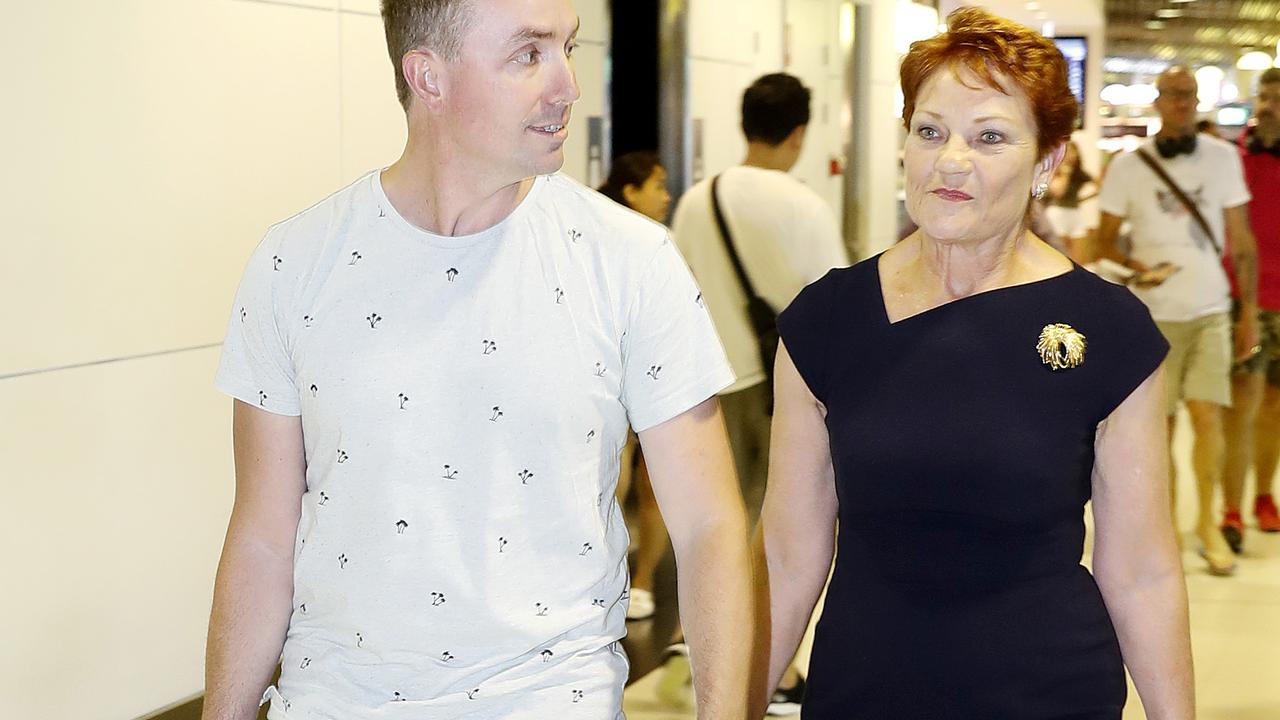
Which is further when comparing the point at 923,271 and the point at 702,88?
the point at 702,88

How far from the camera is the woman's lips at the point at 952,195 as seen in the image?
2.13 metres

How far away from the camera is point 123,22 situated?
3990 millimetres

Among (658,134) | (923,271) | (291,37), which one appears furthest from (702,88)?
(923,271)

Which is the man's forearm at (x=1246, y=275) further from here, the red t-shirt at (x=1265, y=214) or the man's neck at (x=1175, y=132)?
the man's neck at (x=1175, y=132)

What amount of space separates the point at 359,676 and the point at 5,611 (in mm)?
2279

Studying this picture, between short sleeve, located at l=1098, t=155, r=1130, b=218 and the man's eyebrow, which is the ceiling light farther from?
the man's eyebrow

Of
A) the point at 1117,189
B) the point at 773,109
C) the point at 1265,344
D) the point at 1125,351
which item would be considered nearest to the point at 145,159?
the point at 773,109

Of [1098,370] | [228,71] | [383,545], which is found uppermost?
[228,71]

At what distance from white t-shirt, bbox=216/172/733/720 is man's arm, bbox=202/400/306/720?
6 cm

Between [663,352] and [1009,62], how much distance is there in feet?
2.27

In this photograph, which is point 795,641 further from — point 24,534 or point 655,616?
point 655,616

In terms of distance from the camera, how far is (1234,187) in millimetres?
6324

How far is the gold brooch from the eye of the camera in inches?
83.0

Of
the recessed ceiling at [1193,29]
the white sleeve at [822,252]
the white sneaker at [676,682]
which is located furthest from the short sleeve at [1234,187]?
the white sneaker at [676,682]
